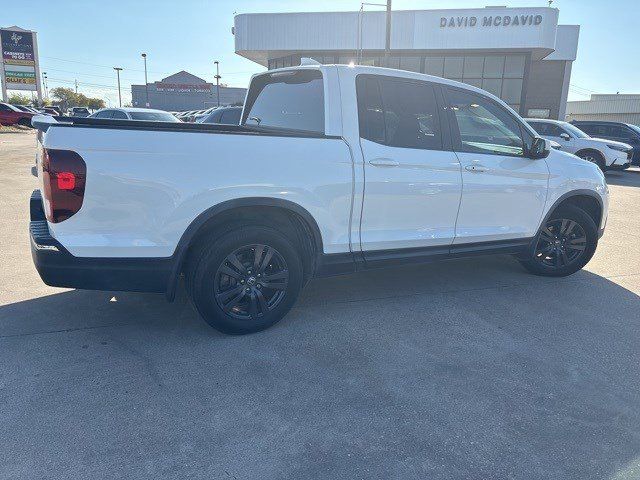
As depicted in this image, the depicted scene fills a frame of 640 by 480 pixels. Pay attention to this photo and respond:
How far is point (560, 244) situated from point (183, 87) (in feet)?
267

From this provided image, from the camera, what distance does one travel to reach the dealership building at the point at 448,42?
80.9 ft

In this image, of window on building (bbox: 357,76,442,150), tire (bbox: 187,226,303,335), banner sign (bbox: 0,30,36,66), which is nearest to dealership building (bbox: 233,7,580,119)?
window on building (bbox: 357,76,442,150)

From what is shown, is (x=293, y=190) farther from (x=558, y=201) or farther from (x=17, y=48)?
(x=17, y=48)

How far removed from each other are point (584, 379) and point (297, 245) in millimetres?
2217

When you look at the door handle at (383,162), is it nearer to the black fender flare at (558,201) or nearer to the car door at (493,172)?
the car door at (493,172)

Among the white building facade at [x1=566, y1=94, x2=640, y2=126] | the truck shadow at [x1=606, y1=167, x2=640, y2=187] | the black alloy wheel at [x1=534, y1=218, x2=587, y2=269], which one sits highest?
the white building facade at [x1=566, y1=94, x2=640, y2=126]

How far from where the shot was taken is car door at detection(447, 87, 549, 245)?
170 inches

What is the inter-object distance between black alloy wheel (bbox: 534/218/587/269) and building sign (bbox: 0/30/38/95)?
2061 inches

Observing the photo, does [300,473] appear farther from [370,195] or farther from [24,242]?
[24,242]

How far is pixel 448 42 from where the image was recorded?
2570 centimetres

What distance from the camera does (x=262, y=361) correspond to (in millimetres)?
3320

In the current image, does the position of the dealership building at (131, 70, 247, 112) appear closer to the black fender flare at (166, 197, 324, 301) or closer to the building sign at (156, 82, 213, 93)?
the building sign at (156, 82, 213, 93)

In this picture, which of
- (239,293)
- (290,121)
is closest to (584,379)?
(239,293)

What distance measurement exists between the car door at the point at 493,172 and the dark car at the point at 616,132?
15.0m
